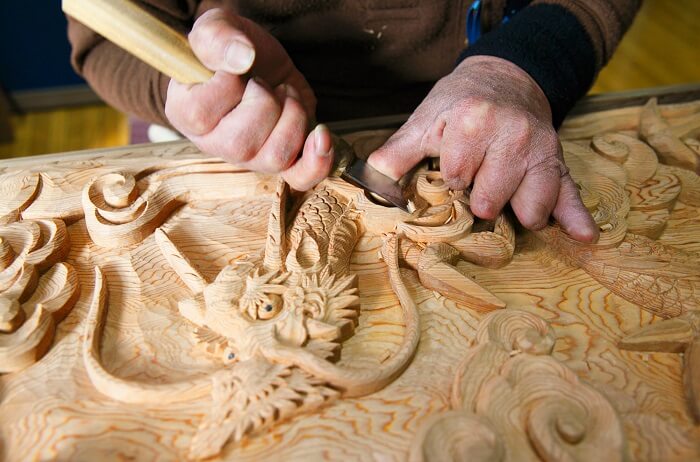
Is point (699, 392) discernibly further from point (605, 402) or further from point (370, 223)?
point (370, 223)

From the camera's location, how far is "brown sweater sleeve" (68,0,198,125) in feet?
4.15

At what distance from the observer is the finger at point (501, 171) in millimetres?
926

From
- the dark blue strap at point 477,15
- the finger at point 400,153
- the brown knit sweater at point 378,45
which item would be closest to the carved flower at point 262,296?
the finger at point 400,153

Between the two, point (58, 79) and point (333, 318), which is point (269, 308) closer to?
point (333, 318)

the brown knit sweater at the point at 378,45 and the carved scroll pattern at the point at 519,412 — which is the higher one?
the brown knit sweater at the point at 378,45

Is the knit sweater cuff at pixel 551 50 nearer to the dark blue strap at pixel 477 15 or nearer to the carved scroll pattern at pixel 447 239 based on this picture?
the dark blue strap at pixel 477 15

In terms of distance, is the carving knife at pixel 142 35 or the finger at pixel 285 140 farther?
the finger at pixel 285 140

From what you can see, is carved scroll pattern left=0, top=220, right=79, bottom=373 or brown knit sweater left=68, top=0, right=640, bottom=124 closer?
carved scroll pattern left=0, top=220, right=79, bottom=373

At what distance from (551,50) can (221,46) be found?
2.29ft

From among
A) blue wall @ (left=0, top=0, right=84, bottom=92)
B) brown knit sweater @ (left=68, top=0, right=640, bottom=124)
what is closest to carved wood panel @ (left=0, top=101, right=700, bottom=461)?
brown knit sweater @ (left=68, top=0, right=640, bottom=124)

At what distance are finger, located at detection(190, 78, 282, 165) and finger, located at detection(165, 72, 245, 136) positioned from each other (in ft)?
0.04

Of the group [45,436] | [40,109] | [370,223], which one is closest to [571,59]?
[370,223]

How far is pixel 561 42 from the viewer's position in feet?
3.75

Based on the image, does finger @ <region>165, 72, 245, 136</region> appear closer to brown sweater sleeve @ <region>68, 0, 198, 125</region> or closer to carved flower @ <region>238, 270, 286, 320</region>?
carved flower @ <region>238, 270, 286, 320</region>
